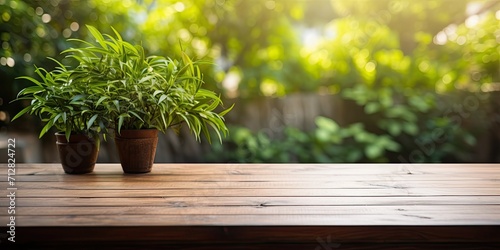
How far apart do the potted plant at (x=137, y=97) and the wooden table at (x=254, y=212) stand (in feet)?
0.37

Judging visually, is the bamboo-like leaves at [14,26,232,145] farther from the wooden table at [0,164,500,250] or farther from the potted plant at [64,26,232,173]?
the wooden table at [0,164,500,250]

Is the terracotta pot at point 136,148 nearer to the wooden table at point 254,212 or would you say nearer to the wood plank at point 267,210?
the wooden table at point 254,212

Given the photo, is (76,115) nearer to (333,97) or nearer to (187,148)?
(187,148)

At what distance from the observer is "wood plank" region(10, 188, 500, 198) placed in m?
1.21

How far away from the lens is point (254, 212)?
1.03 meters

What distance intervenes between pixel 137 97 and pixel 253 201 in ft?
1.91

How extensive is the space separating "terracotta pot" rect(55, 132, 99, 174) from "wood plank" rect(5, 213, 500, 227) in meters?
0.55

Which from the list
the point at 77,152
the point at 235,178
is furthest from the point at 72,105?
the point at 235,178

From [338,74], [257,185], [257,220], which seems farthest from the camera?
[338,74]

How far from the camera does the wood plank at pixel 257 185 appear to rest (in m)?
1.32

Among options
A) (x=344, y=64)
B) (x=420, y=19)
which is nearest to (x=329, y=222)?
(x=344, y=64)

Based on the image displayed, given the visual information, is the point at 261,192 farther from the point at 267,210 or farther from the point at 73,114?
the point at 73,114

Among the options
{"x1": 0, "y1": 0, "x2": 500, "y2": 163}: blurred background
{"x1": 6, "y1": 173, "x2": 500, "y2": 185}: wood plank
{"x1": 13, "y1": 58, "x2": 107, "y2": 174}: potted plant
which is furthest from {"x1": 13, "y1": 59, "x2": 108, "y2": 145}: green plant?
{"x1": 0, "y1": 0, "x2": 500, "y2": 163}: blurred background

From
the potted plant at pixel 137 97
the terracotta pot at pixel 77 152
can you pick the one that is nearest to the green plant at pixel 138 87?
the potted plant at pixel 137 97
